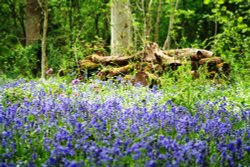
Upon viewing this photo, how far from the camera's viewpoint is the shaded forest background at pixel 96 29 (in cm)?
1122

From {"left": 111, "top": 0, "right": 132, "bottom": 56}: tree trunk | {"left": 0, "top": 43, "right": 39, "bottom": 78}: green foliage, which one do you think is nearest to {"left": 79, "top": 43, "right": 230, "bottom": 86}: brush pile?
{"left": 111, "top": 0, "right": 132, "bottom": 56}: tree trunk

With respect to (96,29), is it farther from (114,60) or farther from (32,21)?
(114,60)

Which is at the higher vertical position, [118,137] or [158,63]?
[118,137]

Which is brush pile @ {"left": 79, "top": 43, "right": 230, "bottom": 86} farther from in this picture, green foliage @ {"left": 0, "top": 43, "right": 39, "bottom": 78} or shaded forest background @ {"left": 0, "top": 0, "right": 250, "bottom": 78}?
green foliage @ {"left": 0, "top": 43, "right": 39, "bottom": 78}

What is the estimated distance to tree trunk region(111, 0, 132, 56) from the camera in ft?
33.6

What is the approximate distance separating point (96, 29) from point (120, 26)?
1533 cm

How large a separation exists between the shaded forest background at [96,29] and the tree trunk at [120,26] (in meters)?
0.28

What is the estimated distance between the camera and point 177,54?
29.2 feet

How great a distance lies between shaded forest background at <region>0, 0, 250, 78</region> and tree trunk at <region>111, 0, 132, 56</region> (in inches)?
11.2

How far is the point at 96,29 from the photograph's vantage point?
25.5 meters

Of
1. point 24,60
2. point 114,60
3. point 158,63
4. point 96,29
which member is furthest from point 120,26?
point 96,29

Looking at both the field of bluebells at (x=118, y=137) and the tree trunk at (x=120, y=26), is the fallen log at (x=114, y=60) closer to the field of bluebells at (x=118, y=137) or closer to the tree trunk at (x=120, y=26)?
the tree trunk at (x=120, y=26)

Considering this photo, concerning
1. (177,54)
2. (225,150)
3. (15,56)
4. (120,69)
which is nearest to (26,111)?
(225,150)

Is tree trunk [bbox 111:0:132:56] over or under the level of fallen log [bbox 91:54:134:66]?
over
